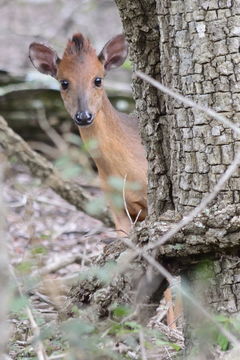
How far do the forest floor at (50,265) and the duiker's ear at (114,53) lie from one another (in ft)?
3.28

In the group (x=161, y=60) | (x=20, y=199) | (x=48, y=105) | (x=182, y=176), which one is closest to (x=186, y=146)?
(x=182, y=176)

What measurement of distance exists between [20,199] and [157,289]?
4.60 m

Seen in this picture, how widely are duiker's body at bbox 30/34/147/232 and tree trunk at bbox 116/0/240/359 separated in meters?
2.26

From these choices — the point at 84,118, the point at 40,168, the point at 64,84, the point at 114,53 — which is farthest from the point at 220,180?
the point at 40,168

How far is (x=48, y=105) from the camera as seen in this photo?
30.4 feet

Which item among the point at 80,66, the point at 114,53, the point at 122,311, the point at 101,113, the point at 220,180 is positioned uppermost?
the point at 114,53

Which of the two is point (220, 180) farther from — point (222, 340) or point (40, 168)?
point (40, 168)

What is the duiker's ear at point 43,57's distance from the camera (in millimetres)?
7004

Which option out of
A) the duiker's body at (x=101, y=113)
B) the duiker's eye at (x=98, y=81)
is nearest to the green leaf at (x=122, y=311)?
the duiker's body at (x=101, y=113)

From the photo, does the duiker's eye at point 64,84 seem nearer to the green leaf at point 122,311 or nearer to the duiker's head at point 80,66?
the duiker's head at point 80,66

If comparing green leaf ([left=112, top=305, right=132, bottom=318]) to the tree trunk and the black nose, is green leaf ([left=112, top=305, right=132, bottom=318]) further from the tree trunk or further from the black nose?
the black nose

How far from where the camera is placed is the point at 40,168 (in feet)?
24.3

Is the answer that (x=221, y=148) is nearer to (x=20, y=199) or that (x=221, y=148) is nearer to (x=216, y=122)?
(x=216, y=122)

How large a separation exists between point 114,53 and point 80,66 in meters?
0.30
